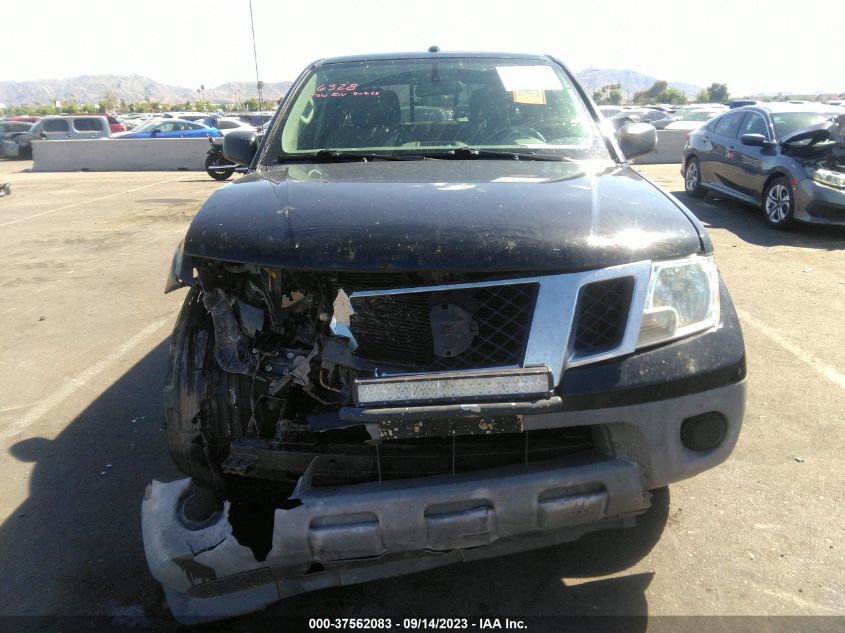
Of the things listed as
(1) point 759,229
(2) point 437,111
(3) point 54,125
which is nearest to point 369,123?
(2) point 437,111

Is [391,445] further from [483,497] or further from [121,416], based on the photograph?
[121,416]

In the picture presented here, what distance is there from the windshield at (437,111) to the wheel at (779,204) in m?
5.93

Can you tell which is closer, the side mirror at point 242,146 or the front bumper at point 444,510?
the front bumper at point 444,510

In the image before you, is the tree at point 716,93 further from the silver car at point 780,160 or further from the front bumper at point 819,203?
the front bumper at point 819,203

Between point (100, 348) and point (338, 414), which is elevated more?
point (338, 414)

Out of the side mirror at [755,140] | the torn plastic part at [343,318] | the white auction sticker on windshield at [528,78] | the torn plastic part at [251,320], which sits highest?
the white auction sticker on windshield at [528,78]

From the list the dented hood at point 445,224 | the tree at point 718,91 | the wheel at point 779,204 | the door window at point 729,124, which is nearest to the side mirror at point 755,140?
the wheel at point 779,204

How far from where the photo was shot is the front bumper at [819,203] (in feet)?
26.8

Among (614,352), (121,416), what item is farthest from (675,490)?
(121,416)

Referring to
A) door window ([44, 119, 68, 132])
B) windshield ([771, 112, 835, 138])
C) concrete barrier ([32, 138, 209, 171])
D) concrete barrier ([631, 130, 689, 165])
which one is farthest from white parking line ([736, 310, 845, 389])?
door window ([44, 119, 68, 132])

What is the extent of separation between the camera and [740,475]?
10.8 feet

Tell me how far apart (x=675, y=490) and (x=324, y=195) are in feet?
6.82

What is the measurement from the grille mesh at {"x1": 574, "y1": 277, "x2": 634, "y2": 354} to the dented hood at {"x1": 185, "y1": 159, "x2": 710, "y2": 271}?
8cm

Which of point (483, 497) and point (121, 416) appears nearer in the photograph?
point (483, 497)
